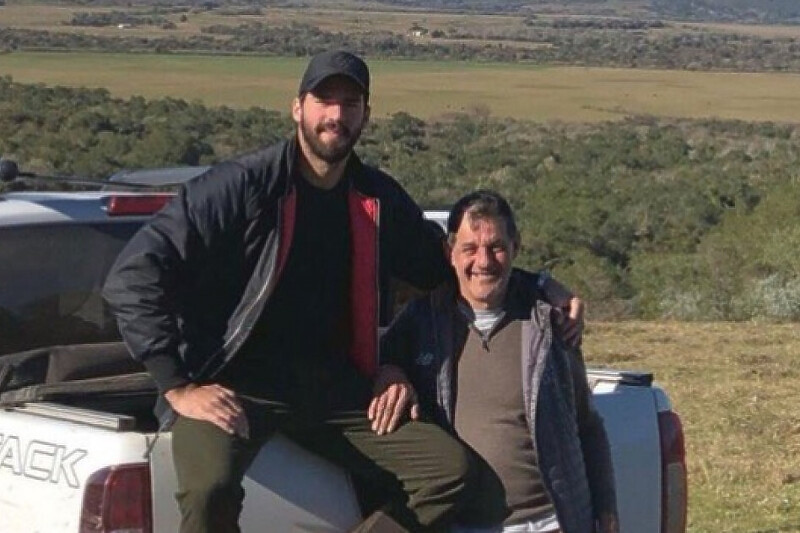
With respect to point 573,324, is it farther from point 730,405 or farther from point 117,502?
point 730,405

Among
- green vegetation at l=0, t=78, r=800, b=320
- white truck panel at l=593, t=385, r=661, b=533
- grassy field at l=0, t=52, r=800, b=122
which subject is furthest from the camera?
grassy field at l=0, t=52, r=800, b=122

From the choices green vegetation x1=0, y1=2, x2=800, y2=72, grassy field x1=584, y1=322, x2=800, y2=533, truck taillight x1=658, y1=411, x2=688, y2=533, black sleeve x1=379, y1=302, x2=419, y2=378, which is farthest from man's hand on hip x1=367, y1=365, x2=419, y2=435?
green vegetation x1=0, y1=2, x2=800, y2=72

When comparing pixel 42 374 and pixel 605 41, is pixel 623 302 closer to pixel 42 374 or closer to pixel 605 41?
pixel 42 374

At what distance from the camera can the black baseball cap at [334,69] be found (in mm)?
4062

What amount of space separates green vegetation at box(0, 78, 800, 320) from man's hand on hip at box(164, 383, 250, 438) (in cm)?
1233

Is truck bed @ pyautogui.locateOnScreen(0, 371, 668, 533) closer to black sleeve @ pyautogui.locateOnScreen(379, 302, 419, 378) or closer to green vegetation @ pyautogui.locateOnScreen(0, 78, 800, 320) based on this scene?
black sleeve @ pyautogui.locateOnScreen(379, 302, 419, 378)

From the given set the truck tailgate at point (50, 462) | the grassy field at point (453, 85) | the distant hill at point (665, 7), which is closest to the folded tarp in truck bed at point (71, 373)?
the truck tailgate at point (50, 462)

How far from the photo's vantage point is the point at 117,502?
11.8 feet

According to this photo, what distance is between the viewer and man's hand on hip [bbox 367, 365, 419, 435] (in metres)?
4.05

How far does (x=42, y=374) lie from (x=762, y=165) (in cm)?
4005

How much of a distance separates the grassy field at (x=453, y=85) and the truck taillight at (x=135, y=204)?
43.9 m

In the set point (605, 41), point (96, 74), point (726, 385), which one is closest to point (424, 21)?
→ point (605, 41)

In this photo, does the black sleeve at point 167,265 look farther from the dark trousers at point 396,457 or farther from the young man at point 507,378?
the young man at point 507,378

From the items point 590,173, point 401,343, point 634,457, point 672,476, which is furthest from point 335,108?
point 590,173
